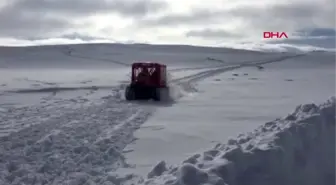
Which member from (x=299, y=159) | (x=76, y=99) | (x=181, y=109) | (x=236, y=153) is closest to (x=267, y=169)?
(x=236, y=153)

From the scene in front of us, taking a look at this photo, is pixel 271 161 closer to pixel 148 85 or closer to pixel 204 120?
pixel 204 120

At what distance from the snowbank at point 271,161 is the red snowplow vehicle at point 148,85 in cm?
743

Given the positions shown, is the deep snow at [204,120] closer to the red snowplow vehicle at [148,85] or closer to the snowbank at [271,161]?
the red snowplow vehicle at [148,85]

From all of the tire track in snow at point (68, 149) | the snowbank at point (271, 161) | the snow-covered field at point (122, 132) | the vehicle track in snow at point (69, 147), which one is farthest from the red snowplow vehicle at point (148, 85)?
the snowbank at point (271, 161)

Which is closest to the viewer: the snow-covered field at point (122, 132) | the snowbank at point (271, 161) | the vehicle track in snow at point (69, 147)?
the snowbank at point (271, 161)

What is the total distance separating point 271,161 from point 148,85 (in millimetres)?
9480

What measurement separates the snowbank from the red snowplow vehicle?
7432mm

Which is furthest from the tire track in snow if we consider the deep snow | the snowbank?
the snowbank

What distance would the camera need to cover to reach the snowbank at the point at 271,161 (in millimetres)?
4855

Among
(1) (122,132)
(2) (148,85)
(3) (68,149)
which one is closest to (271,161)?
(3) (68,149)

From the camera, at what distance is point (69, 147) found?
722cm

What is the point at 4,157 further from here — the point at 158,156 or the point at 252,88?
the point at 252,88

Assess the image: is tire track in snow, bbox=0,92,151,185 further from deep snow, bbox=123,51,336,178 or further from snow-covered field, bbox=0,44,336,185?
deep snow, bbox=123,51,336,178

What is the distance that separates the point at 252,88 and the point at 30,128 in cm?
1208
